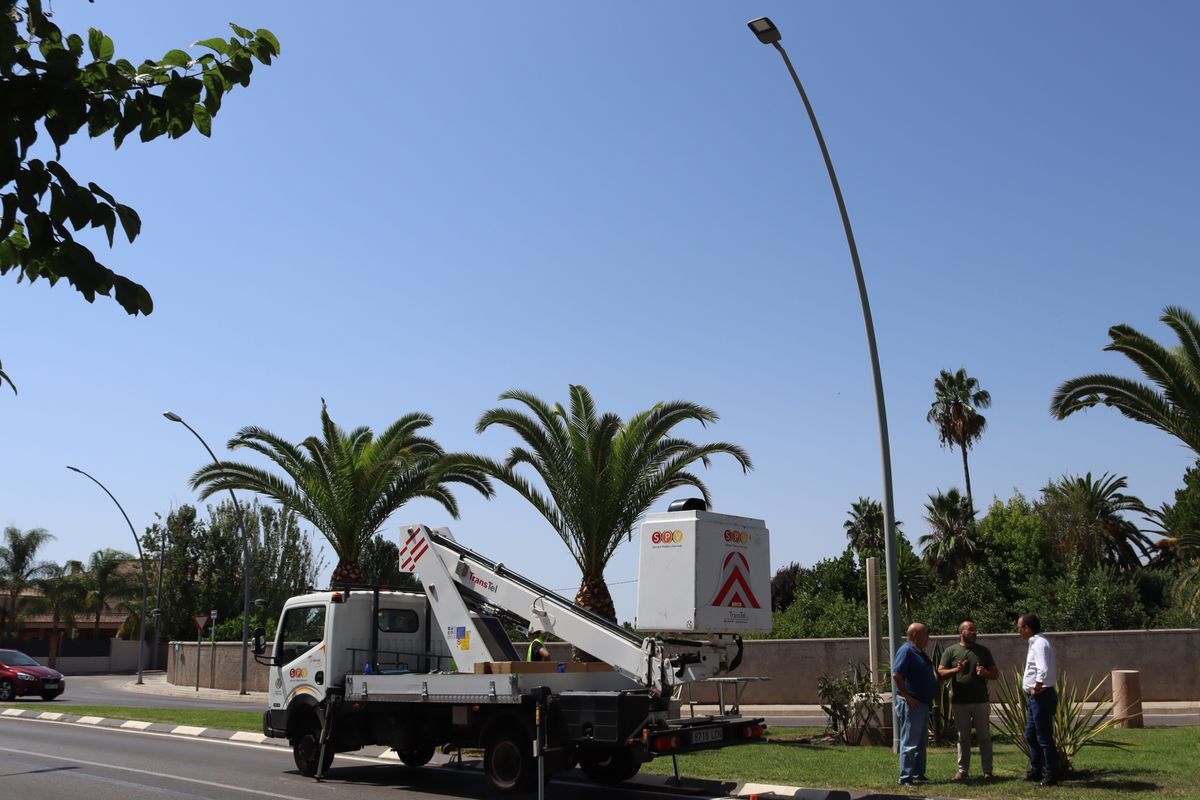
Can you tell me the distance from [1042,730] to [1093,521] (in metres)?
47.6

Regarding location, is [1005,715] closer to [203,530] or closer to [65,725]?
[65,725]

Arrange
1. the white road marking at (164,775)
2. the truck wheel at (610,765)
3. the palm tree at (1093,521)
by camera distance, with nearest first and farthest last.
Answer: the white road marking at (164,775)
the truck wheel at (610,765)
the palm tree at (1093,521)

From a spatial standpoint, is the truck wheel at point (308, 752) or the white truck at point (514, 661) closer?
the white truck at point (514, 661)

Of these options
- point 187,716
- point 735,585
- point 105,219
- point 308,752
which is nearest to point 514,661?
point 735,585

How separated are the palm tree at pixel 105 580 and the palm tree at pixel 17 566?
10.8ft

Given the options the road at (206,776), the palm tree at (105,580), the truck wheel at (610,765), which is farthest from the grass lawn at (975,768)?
the palm tree at (105,580)

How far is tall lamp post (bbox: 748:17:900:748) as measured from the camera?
13.7 m

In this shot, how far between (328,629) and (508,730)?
10.5 ft

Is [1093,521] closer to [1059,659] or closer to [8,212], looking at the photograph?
[1059,659]

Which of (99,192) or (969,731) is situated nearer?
(99,192)

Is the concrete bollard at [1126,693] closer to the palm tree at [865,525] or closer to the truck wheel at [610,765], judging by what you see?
the truck wheel at [610,765]

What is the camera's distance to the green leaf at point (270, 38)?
445 centimetres

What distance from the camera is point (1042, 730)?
10.5 meters

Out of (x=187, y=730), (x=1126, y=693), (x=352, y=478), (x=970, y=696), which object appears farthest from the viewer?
(x=352, y=478)
